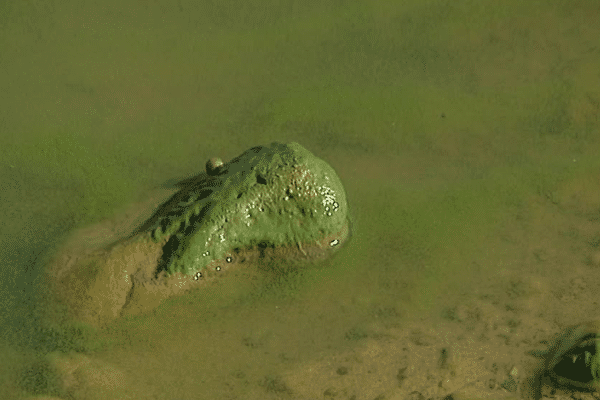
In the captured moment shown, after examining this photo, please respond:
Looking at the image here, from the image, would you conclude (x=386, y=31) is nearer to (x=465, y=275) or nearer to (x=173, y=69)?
(x=173, y=69)

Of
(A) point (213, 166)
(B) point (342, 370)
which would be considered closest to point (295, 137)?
(A) point (213, 166)

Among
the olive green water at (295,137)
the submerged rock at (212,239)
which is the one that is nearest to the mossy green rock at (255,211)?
the submerged rock at (212,239)

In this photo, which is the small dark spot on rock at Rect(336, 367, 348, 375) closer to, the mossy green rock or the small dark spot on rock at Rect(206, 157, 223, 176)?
the mossy green rock

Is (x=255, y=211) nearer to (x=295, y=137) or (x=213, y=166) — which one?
(x=213, y=166)

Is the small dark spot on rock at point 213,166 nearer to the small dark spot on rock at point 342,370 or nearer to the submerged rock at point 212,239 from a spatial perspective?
the submerged rock at point 212,239

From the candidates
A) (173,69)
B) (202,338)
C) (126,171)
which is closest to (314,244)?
(202,338)

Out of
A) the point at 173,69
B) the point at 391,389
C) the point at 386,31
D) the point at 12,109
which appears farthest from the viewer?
the point at 386,31
